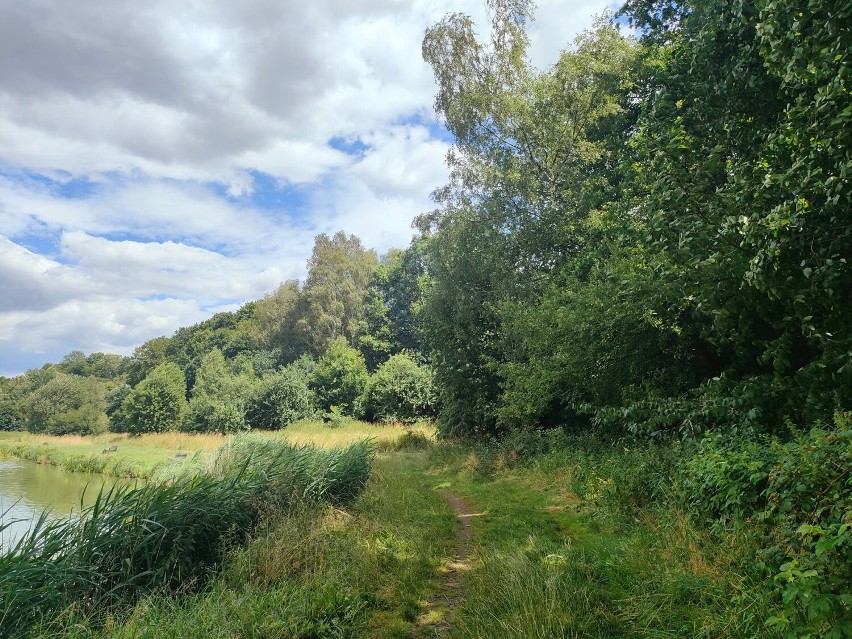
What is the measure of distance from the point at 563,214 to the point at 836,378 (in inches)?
416

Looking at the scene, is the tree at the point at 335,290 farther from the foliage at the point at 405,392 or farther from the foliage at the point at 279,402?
the foliage at the point at 405,392

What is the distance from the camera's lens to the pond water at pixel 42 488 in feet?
42.8

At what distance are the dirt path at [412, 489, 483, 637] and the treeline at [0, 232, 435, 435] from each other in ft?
68.5

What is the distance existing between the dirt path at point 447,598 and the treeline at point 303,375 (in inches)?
822

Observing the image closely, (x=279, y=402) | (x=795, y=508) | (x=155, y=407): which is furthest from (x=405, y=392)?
(x=795, y=508)

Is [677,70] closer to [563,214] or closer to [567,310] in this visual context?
[567,310]

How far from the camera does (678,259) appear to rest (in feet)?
21.6

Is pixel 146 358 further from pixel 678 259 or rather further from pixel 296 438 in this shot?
pixel 678 259

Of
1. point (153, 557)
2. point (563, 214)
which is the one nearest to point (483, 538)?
point (153, 557)

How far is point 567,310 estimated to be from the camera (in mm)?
10617

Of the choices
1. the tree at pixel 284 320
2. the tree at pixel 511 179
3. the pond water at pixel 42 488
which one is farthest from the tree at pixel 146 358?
the tree at pixel 511 179

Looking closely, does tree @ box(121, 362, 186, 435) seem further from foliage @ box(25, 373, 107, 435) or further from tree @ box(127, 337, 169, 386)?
tree @ box(127, 337, 169, 386)

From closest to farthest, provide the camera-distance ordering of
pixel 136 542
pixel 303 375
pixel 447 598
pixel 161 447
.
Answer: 1. pixel 447 598
2. pixel 136 542
3. pixel 161 447
4. pixel 303 375

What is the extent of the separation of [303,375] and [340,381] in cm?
411
